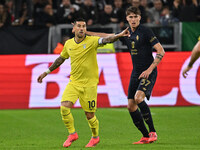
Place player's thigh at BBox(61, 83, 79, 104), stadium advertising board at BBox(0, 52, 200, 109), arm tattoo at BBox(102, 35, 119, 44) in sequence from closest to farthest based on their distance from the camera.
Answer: arm tattoo at BBox(102, 35, 119, 44) → player's thigh at BBox(61, 83, 79, 104) → stadium advertising board at BBox(0, 52, 200, 109)

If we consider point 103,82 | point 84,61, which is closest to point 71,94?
point 84,61

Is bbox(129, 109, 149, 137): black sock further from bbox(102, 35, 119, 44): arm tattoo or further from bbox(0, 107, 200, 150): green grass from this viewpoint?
bbox(102, 35, 119, 44): arm tattoo

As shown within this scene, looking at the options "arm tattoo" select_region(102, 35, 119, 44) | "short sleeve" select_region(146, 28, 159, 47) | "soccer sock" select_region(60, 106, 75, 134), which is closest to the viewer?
"arm tattoo" select_region(102, 35, 119, 44)

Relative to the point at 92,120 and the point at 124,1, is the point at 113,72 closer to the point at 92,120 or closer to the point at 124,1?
the point at 124,1

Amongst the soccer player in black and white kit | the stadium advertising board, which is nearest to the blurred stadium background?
the stadium advertising board

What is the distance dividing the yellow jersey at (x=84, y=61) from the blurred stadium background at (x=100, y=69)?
2.97 metres

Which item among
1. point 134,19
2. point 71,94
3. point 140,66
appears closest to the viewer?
point 71,94

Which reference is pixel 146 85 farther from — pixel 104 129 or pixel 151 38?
pixel 104 129

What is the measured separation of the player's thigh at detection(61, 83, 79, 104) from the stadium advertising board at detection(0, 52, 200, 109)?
727 cm

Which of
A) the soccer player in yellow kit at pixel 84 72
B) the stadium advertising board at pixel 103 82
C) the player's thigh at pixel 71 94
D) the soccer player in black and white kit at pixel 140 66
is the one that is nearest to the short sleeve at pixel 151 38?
the soccer player in black and white kit at pixel 140 66

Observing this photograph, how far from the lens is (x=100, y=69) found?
16828 millimetres

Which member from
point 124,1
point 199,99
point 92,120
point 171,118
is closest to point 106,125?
point 171,118

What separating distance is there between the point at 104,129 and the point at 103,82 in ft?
15.6

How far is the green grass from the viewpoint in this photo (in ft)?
30.7
